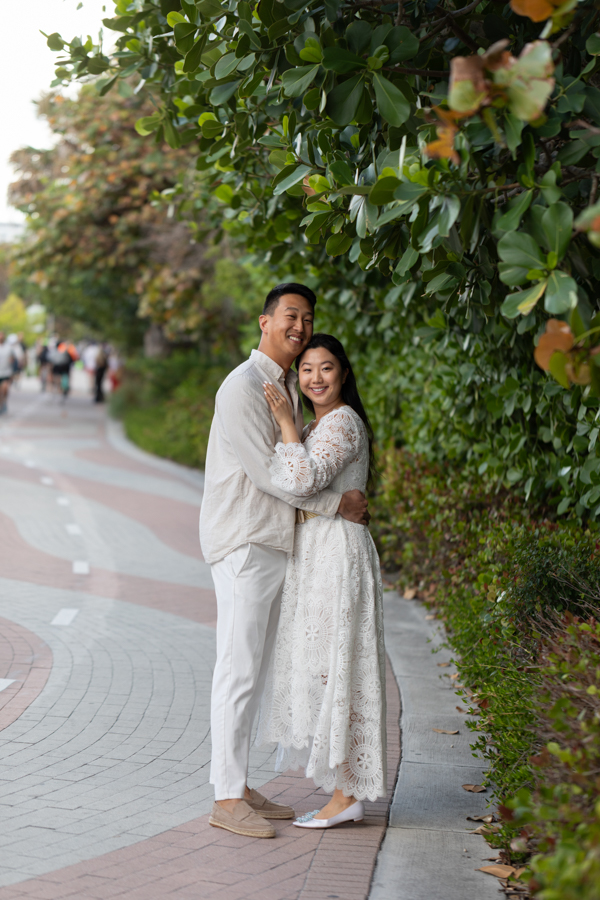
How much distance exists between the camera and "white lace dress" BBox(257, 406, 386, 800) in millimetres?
3846

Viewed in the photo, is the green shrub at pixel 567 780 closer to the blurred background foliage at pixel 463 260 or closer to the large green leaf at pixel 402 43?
the blurred background foliage at pixel 463 260

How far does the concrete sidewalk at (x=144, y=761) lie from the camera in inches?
138

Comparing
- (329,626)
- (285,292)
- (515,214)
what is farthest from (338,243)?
(329,626)

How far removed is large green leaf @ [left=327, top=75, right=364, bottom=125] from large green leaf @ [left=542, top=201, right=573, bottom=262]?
1.06m

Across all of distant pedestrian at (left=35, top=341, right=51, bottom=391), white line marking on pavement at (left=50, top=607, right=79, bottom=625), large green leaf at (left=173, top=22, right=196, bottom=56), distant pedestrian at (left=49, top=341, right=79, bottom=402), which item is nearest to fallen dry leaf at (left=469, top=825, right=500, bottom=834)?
large green leaf at (left=173, top=22, right=196, bottom=56)

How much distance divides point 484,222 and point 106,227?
56.7 feet

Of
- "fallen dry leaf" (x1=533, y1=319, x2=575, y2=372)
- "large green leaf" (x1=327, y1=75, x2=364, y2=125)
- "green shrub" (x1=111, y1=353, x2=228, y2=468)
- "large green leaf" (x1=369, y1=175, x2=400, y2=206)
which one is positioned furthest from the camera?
"green shrub" (x1=111, y1=353, x2=228, y2=468)

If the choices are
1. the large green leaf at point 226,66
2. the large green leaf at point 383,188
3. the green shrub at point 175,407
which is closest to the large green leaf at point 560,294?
the large green leaf at point 383,188

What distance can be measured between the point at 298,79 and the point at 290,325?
3.28ft

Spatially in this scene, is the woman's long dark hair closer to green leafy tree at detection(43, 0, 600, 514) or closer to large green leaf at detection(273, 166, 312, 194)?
green leafy tree at detection(43, 0, 600, 514)

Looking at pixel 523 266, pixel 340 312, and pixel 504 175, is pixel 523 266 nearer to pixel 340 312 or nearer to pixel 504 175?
pixel 504 175

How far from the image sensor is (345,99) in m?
3.60

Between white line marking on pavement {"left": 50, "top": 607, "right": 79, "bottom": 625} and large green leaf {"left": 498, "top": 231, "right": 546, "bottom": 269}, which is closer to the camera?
large green leaf {"left": 498, "top": 231, "right": 546, "bottom": 269}

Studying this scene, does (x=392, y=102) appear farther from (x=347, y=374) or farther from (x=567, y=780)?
(x=567, y=780)
